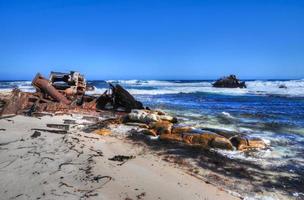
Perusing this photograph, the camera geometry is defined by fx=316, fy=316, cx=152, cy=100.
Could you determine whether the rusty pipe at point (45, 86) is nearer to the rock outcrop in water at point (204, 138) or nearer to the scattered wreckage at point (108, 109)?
the scattered wreckage at point (108, 109)

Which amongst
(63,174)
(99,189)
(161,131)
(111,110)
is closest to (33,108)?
(111,110)

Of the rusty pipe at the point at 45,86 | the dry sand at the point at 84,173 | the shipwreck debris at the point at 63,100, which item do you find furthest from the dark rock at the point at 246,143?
the rusty pipe at the point at 45,86

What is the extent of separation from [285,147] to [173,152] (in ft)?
9.40

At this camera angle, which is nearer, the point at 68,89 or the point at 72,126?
the point at 72,126

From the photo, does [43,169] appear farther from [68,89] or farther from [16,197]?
[68,89]

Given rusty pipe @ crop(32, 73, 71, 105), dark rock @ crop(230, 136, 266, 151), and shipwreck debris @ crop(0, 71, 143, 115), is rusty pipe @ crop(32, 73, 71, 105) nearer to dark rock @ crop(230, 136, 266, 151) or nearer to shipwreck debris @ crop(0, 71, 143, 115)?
shipwreck debris @ crop(0, 71, 143, 115)

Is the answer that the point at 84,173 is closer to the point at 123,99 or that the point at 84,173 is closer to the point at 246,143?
the point at 246,143

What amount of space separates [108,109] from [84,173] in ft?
30.0

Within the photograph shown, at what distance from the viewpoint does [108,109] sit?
13930 millimetres

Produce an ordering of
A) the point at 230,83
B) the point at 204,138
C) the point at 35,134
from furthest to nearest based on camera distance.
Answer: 1. the point at 230,83
2. the point at 204,138
3. the point at 35,134

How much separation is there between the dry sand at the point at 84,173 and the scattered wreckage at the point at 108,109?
152 cm

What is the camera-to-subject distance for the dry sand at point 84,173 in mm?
4184

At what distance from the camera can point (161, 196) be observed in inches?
166

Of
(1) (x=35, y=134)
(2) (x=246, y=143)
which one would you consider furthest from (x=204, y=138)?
(1) (x=35, y=134)
